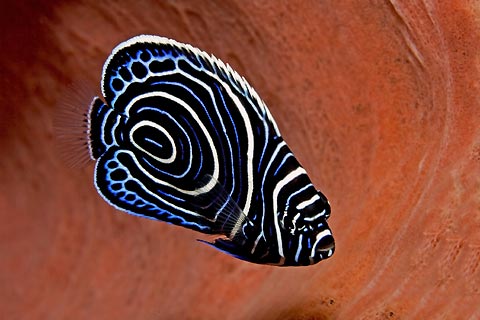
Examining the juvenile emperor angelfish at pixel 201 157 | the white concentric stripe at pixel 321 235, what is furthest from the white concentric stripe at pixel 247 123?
the white concentric stripe at pixel 321 235

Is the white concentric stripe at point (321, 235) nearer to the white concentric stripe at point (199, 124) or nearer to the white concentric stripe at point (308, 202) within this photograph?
the white concentric stripe at point (308, 202)

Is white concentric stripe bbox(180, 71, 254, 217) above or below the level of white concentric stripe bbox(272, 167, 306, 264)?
above

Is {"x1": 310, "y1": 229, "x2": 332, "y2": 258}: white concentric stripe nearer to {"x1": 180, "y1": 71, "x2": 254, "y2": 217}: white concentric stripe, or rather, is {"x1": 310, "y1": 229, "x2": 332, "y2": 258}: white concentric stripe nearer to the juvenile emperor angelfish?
the juvenile emperor angelfish

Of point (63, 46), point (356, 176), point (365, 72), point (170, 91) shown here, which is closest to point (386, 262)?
point (356, 176)

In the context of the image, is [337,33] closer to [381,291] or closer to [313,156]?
[313,156]

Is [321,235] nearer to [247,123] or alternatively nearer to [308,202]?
[308,202]

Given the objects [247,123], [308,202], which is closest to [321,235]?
[308,202]

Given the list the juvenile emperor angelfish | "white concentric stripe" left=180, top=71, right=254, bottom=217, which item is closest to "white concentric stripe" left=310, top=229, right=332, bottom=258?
the juvenile emperor angelfish

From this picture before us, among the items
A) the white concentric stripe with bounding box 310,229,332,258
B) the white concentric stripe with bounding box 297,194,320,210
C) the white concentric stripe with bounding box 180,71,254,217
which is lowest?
the white concentric stripe with bounding box 310,229,332,258
